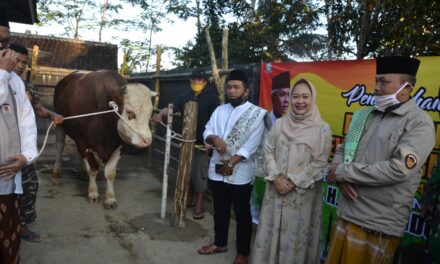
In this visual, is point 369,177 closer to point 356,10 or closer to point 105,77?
point 105,77

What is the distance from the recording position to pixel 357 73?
324 cm

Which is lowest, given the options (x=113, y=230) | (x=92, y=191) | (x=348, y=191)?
(x=113, y=230)

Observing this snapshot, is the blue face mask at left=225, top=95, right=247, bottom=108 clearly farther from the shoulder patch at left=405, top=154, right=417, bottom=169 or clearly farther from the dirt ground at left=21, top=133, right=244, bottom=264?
the shoulder patch at left=405, top=154, right=417, bottom=169

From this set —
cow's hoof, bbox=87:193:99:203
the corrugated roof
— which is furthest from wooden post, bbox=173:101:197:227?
the corrugated roof

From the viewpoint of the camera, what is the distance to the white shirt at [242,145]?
320 cm

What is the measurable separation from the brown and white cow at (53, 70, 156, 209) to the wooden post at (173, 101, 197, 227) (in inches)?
18.7

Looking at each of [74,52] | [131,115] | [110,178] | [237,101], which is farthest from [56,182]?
[74,52]

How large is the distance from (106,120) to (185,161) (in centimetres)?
140

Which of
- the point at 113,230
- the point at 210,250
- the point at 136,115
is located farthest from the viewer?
the point at 136,115

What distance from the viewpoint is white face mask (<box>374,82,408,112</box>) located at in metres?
2.15

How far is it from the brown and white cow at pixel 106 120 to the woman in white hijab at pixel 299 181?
1989 mm

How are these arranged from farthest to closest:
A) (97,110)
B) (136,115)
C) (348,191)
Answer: (97,110) < (136,115) < (348,191)

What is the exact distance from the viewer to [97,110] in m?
4.90

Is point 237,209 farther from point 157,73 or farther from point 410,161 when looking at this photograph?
point 157,73
